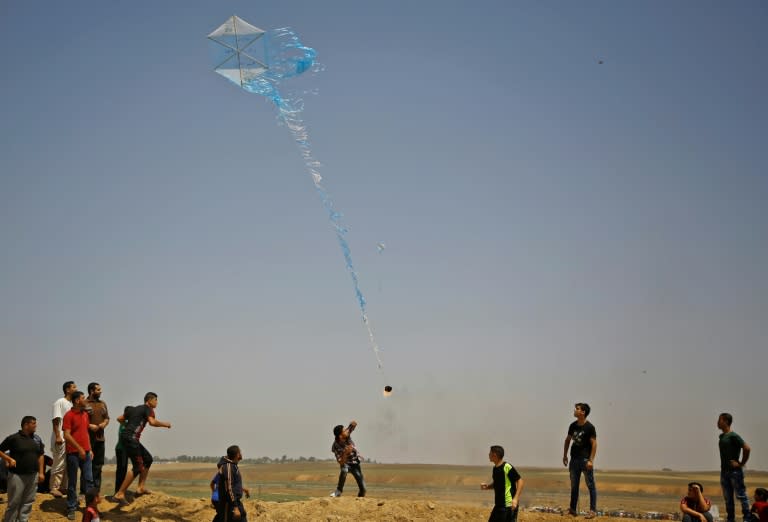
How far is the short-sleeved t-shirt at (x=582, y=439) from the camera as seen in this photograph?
15930 millimetres

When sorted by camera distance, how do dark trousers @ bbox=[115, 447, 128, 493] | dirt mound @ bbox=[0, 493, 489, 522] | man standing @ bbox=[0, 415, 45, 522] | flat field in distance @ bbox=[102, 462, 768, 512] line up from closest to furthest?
1. man standing @ bbox=[0, 415, 45, 522]
2. dirt mound @ bbox=[0, 493, 489, 522]
3. dark trousers @ bbox=[115, 447, 128, 493]
4. flat field in distance @ bbox=[102, 462, 768, 512]

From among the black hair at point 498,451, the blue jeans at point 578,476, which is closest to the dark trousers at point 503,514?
the black hair at point 498,451

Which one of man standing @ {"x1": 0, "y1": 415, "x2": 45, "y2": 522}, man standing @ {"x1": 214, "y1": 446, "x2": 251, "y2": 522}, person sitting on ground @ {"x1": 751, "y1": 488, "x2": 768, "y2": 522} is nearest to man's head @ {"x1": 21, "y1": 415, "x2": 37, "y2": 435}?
man standing @ {"x1": 0, "y1": 415, "x2": 45, "y2": 522}

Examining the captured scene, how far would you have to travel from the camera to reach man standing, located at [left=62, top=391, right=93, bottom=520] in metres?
14.8

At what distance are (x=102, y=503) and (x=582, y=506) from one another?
1763cm

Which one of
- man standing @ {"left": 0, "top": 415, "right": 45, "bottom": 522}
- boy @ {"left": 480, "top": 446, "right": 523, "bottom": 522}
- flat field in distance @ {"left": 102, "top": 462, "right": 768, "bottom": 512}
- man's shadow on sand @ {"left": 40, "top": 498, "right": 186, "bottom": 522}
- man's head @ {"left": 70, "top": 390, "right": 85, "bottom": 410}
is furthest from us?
flat field in distance @ {"left": 102, "top": 462, "right": 768, "bottom": 512}

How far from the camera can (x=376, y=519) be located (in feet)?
53.7

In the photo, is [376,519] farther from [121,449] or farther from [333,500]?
[121,449]

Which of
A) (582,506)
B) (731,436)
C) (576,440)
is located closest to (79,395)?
(576,440)

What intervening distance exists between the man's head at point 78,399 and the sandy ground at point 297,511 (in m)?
2.48

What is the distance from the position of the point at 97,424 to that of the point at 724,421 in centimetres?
1313

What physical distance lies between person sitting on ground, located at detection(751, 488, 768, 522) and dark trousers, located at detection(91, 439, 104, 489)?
13.1 metres

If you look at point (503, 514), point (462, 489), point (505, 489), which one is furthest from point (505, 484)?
point (462, 489)

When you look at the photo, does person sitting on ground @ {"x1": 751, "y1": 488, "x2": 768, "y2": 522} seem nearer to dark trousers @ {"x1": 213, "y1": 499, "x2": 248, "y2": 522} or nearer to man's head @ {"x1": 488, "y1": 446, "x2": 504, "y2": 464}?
man's head @ {"x1": 488, "y1": 446, "x2": 504, "y2": 464}
